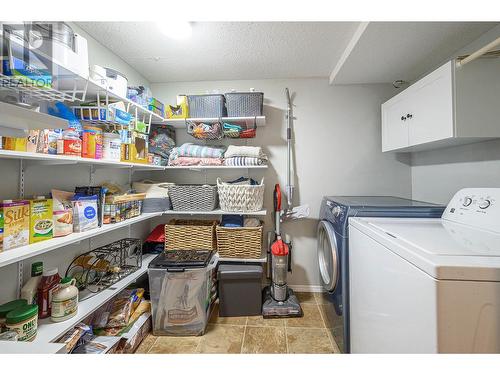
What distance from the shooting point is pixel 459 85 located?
3.91 ft

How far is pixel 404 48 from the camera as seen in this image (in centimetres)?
153

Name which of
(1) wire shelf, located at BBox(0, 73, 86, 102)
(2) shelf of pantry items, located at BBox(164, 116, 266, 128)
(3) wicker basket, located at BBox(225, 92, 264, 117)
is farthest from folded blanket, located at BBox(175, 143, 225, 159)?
(1) wire shelf, located at BBox(0, 73, 86, 102)

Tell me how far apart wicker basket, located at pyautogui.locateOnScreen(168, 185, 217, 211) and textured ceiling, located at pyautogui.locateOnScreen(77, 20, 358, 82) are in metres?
1.16

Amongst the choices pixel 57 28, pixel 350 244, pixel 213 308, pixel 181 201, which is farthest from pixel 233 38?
pixel 213 308

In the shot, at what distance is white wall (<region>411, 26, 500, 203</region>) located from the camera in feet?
4.40

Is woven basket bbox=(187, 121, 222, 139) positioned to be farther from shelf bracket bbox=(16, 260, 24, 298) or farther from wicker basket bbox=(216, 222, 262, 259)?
shelf bracket bbox=(16, 260, 24, 298)

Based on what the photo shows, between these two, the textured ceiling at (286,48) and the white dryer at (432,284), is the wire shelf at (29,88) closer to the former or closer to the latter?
the textured ceiling at (286,48)

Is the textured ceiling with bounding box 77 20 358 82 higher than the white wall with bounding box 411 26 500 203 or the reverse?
higher

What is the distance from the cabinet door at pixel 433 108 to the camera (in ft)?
4.04

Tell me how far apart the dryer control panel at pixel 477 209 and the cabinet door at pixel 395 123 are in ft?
1.95

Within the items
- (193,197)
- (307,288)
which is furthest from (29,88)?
(307,288)

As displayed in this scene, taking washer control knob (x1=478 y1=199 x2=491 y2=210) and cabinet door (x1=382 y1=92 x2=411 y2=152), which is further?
cabinet door (x1=382 y1=92 x2=411 y2=152)
